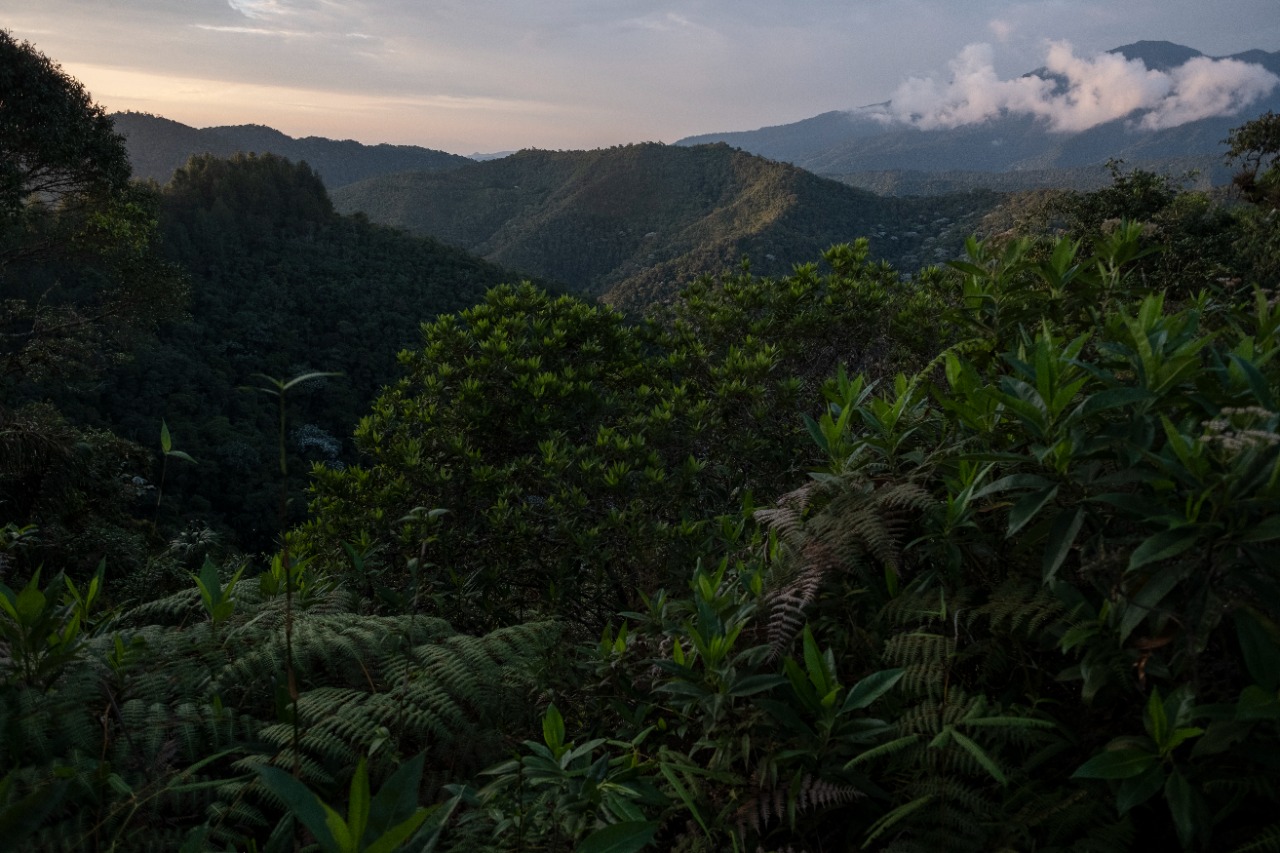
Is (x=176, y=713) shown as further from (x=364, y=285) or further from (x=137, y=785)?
(x=364, y=285)

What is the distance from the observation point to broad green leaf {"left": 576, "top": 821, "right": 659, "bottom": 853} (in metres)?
1.04

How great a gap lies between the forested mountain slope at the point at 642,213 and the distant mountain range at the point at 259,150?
1399 cm

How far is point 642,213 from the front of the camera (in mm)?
110312

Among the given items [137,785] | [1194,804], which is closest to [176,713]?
[137,785]

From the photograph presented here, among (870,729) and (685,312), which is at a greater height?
(685,312)

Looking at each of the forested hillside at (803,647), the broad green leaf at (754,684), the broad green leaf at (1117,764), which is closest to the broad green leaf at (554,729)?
the forested hillside at (803,647)

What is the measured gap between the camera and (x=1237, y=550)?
1.24m

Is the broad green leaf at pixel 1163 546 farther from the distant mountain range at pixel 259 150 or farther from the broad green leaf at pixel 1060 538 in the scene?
the distant mountain range at pixel 259 150

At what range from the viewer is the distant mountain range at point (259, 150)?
11638 cm

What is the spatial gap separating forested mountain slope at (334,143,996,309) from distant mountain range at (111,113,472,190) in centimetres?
1399

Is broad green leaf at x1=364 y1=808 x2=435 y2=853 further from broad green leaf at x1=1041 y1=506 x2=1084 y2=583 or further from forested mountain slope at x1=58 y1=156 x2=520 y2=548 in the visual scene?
forested mountain slope at x1=58 y1=156 x2=520 y2=548

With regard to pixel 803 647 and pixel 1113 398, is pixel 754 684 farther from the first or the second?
pixel 1113 398

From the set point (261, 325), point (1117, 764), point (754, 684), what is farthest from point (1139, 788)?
point (261, 325)

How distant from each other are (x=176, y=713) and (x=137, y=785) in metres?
0.30
